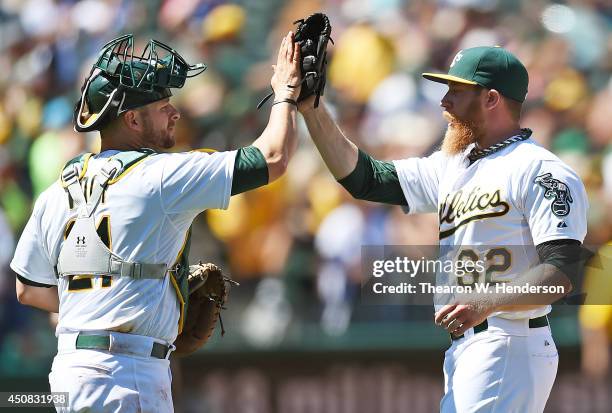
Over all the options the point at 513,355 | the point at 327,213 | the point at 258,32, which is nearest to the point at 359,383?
the point at 327,213

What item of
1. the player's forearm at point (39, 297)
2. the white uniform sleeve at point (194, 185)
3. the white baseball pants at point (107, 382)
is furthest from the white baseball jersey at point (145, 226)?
the player's forearm at point (39, 297)

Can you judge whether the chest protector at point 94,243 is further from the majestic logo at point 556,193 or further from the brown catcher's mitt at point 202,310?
the majestic logo at point 556,193

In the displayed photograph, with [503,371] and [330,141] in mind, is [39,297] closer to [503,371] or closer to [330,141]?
[330,141]

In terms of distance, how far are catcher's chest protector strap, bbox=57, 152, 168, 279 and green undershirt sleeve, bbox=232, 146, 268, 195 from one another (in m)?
0.36

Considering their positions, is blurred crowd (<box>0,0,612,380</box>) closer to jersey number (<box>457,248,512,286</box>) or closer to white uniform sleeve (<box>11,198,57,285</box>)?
jersey number (<box>457,248,512,286</box>)

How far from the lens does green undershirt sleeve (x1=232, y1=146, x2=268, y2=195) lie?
3.64m

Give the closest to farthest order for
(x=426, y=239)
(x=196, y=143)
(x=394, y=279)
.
→ 1. (x=394, y=279)
2. (x=426, y=239)
3. (x=196, y=143)

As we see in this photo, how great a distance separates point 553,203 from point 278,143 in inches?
42.1

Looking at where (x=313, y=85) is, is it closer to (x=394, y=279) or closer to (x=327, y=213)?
(x=394, y=279)

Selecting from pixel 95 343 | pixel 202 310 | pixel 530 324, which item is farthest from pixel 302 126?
pixel 95 343

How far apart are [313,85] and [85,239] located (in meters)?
1.14

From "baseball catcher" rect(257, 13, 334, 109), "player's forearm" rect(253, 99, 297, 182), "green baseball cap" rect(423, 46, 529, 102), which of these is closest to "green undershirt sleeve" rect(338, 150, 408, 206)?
"baseball catcher" rect(257, 13, 334, 109)

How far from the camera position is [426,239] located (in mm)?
7613

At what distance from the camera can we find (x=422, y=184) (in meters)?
4.45
